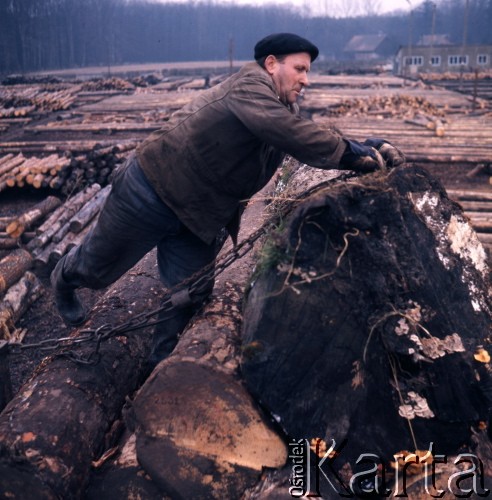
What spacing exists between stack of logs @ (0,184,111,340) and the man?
2551mm

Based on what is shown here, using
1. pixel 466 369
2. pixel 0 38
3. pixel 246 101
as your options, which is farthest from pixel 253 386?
pixel 0 38

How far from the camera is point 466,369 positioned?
245 cm

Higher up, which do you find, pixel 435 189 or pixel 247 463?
pixel 435 189

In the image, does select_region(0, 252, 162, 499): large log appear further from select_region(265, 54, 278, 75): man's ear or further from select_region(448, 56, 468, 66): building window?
select_region(448, 56, 468, 66): building window

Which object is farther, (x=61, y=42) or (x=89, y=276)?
(x=61, y=42)

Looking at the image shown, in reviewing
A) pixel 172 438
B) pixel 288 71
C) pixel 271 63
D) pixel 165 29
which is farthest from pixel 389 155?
pixel 165 29

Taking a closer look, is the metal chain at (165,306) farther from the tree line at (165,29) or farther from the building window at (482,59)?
the building window at (482,59)

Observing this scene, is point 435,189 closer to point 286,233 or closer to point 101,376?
point 286,233

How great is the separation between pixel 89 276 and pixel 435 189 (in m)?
2.20

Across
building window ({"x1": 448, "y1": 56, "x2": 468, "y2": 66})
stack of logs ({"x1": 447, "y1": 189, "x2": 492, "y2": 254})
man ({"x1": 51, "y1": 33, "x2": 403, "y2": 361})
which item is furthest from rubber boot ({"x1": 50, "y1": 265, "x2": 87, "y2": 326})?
building window ({"x1": 448, "y1": 56, "x2": 468, "y2": 66})

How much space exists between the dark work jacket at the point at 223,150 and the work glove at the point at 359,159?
0.06 m

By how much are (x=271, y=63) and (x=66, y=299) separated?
2.17 metres

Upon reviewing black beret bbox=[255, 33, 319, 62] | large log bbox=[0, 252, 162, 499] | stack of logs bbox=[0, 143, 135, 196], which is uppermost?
black beret bbox=[255, 33, 319, 62]

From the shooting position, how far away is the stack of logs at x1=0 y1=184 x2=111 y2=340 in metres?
5.96
